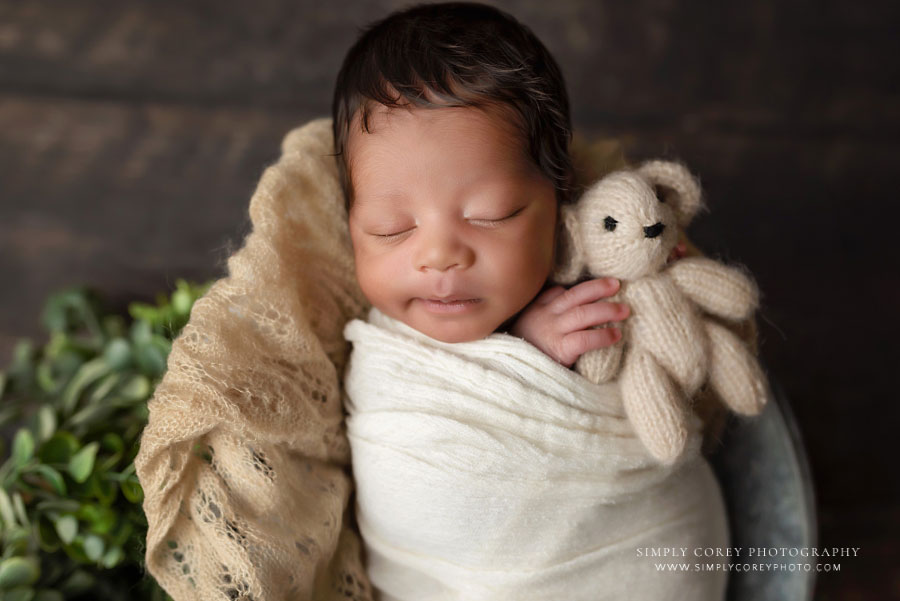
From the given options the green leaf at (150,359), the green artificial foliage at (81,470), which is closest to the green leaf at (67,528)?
the green artificial foliage at (81,470)

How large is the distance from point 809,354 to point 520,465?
40.6 inches

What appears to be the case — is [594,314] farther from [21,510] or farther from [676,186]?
[21,510]

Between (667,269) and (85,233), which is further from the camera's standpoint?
(85,233)

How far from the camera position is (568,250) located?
3.03 ft

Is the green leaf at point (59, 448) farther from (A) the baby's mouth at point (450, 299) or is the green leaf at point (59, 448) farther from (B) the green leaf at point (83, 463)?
(A) the baby's mouth at point (450, 299)

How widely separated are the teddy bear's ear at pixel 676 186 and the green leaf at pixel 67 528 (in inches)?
34.6

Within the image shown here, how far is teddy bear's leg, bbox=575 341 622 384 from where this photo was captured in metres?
0.88

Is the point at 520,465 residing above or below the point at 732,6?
below

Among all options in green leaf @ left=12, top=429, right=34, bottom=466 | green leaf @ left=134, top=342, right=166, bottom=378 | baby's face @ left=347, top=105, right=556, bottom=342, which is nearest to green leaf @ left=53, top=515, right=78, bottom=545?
green leaf @ left=12, top=429, right=34, bottom=466

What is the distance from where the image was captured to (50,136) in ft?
5.00

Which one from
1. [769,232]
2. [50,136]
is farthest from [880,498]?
[50,136]

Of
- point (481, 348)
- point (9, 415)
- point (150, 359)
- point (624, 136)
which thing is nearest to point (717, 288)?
point (481, 348)

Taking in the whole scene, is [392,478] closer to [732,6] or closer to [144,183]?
[144,183]

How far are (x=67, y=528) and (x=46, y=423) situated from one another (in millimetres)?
191
